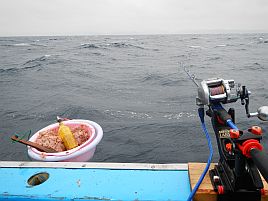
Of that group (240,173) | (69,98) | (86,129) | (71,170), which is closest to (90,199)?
(71,170)

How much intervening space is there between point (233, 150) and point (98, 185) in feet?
3.75

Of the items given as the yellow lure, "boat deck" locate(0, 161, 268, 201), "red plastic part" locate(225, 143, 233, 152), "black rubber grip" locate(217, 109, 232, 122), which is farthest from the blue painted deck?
the yellow lure

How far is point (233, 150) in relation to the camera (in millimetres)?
1472

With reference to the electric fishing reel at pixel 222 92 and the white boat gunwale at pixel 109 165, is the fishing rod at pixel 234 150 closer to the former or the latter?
the electric fishing reel at pixel 222 92

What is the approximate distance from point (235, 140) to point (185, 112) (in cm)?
549

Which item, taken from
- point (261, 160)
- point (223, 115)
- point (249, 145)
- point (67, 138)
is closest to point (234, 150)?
point (249, 145)

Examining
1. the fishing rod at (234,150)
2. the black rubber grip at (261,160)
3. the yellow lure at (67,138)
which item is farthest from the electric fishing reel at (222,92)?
the yellow lure at (67,138)

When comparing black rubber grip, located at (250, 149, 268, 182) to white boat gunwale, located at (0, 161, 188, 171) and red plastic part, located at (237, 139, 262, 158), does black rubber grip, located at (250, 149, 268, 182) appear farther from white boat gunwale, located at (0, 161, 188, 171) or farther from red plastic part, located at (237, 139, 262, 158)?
white boat gunwale, located at (0, 161, 188, 171)

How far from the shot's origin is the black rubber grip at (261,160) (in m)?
1.12

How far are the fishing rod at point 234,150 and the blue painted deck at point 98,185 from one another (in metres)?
0.34

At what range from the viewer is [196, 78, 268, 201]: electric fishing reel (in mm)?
1306

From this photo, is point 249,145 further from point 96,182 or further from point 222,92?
point 96,182

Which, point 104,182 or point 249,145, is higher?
point 249,145

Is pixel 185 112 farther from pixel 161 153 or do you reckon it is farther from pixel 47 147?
pixel 47 147
